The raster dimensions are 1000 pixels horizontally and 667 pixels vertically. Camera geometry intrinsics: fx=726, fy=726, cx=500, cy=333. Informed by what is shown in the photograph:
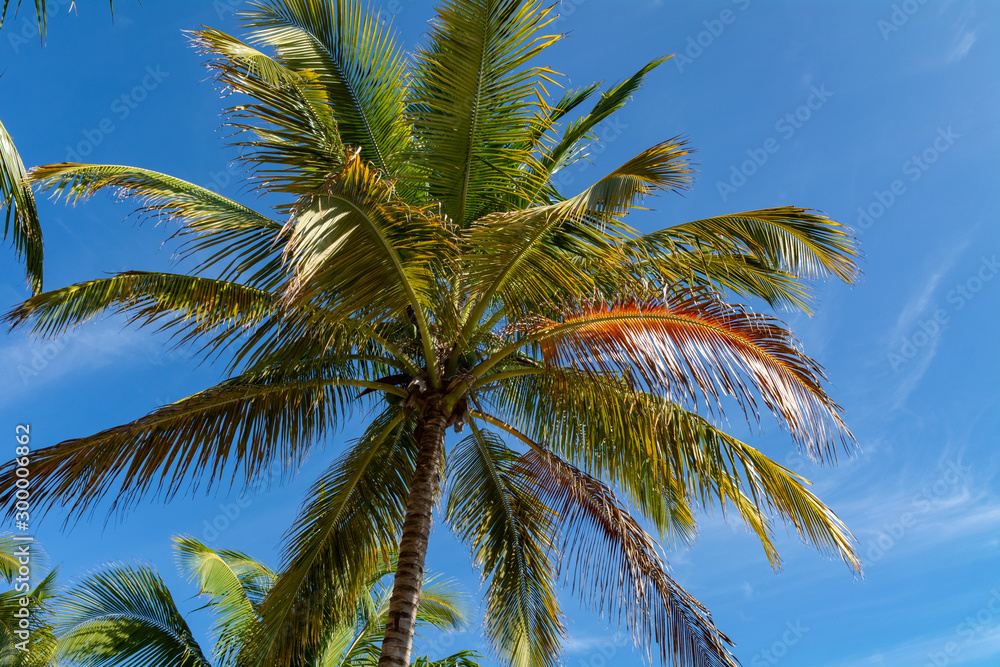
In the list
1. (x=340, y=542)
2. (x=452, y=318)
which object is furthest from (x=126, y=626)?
(x=452, y=318)

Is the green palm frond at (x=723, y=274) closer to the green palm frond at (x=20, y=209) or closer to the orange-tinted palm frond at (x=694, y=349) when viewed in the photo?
the orange-tinted palm frond at (x=694, y=349)

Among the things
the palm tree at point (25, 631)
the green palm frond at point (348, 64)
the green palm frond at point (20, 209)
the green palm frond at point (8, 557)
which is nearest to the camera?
the green palm frond at point (20, 209)

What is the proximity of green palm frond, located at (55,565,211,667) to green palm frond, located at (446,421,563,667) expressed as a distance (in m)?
4.39

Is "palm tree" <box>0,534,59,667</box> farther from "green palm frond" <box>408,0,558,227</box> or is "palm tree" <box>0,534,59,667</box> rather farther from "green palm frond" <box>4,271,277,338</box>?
"green palm frond" <box>408,0,558,227</box>

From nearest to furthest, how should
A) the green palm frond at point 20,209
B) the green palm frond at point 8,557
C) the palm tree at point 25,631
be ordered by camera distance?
1. the green palm frond at point 20,209
2. the palm tree at point 25,631
3. the green palm frond at point 8,557

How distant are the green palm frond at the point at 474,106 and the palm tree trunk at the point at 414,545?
6.90 feet

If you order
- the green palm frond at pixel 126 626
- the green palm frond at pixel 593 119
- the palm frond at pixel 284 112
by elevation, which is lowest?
the green palm frond at pixel 126 626

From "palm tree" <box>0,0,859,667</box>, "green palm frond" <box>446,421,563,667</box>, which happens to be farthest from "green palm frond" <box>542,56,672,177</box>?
"green palm frond" <box>446,421,563,667</box>

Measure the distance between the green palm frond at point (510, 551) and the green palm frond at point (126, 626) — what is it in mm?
4385

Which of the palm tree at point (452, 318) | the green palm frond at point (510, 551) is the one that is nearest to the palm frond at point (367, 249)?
the palm tree at point (452, 318)

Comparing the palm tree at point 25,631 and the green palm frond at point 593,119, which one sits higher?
the green palm frond at point 593,119

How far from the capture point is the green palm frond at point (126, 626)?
917 centimetres

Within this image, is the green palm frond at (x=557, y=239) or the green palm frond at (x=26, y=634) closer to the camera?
the green palm frond at (x=557, y=239)

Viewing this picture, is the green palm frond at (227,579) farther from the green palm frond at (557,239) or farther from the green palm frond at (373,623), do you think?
the green palm frond at (557,239)
